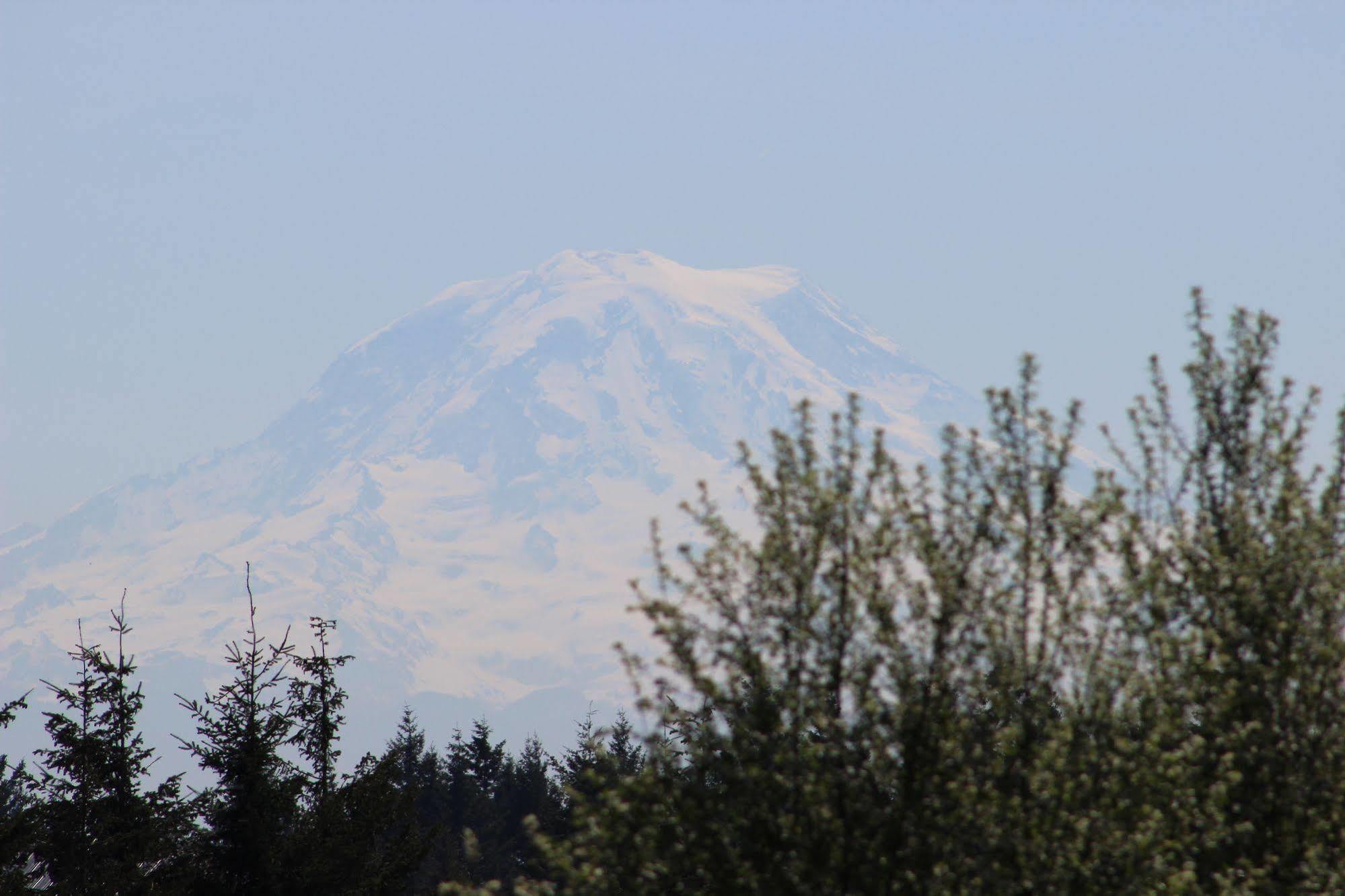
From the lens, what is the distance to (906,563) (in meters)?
14.5

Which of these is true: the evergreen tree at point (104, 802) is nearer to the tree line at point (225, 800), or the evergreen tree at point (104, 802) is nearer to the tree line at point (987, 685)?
the tree line at point (225, 800)

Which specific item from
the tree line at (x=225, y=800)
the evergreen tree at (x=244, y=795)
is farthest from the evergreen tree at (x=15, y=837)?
the evergreen tree at (x=244, y=795)

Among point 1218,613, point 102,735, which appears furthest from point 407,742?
point 1218,613

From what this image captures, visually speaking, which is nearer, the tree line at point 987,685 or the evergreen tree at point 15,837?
the tree line at point 987,685

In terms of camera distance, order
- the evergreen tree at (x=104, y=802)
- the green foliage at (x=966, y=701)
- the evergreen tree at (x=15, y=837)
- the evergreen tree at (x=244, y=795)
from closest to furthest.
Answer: the green foliage at (x=966, y=701)
the evergreen tree at (x=15, y=837)
the evergreen tree at (x=244, y=795)
the evergreen tree at (x=104, y=802)

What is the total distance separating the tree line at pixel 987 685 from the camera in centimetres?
1336

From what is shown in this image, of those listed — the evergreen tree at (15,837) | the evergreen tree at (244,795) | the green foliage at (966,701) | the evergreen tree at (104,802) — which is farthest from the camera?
the evergreen tree at (104,802)

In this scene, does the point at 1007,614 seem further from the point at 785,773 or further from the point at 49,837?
the point at 49,837

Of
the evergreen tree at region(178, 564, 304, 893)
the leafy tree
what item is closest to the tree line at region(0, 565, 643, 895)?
the evergreen tree at region(178, 564, 304, 893)

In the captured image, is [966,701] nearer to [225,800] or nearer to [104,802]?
[225,800]

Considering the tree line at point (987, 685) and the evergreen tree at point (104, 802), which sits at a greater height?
the evergreen tree at point (104, 802)

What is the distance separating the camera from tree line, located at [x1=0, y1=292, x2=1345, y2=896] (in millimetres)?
13359

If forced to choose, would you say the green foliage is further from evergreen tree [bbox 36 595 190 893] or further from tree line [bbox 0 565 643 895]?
evergreen tree [bbox 36 595 190 893]

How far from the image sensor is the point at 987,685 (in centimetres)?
1501
